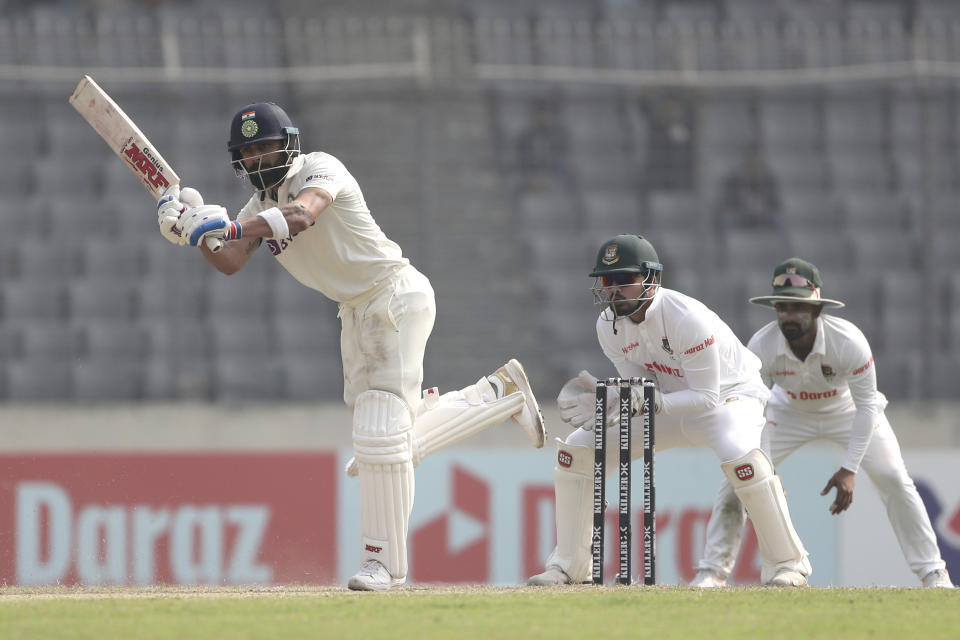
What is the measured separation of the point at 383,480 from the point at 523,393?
43.8 inches

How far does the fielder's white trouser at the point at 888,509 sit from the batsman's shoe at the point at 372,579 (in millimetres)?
2065

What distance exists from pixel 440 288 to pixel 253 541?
254 cm

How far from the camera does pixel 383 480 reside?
6391mm

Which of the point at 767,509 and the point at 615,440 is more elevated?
the point at 615,440

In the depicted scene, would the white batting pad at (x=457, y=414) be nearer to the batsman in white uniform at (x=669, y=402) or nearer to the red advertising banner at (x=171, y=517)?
the batsman in white uniform at (x=669, y=402)

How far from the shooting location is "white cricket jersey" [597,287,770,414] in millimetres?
6746

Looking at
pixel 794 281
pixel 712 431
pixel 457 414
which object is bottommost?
pixel 712 431

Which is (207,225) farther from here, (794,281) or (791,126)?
(791,126)

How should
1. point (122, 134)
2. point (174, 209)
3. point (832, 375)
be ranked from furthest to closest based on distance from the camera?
point (832, 375), point (122, 134), point (174, 209)

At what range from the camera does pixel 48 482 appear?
9820mm

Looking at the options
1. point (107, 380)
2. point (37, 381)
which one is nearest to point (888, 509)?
point (107, 380)

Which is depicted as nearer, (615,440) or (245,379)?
(615,440)

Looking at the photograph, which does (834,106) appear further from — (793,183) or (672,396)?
(672,396)

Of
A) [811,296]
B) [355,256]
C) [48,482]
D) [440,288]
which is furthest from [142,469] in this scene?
[811,296]
